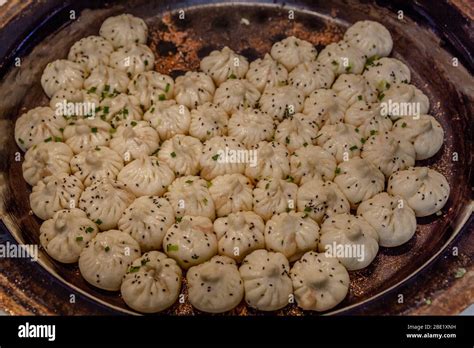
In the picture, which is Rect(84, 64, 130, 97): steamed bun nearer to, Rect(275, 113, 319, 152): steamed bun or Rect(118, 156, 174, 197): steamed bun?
Rect(118, 156, 174, 197): steamed bun

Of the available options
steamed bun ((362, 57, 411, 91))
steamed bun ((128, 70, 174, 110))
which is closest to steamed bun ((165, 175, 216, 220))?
steamed bun ((128, 70, 174, 110))

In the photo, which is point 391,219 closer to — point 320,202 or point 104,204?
point 320,202

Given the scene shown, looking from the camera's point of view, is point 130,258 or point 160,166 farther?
point 160,166

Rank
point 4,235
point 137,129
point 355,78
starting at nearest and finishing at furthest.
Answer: point 4,235, point 137,129, point 355,78

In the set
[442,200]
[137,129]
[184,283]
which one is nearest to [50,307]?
[184,283]

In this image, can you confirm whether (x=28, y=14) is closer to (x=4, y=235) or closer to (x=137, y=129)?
(x=137, y=129)

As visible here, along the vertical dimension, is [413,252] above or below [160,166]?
below

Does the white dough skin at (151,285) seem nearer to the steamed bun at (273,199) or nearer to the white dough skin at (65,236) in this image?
the white dough skin at (65,236)
